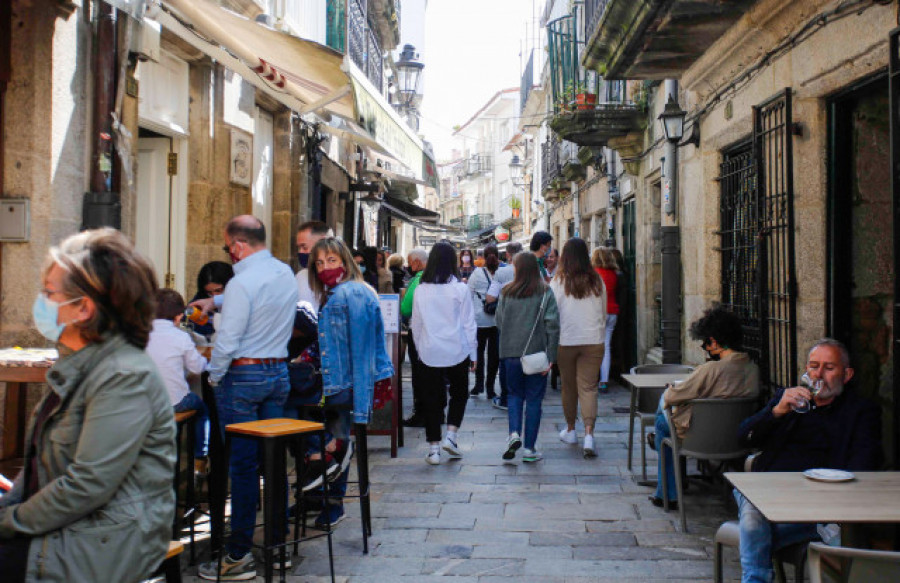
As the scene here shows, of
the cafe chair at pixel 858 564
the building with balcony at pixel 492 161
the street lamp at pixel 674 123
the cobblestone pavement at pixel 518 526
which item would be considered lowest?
the cobblestone pavement at pixel 518 526

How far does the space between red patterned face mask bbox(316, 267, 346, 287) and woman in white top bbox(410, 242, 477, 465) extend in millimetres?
1988

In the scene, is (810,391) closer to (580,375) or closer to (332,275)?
(332,275)

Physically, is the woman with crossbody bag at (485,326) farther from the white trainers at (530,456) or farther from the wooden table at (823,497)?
the wooden table at (823,497)

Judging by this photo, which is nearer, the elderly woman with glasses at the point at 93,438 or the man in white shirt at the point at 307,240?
the elderly woman with glasses at the point at 93,438

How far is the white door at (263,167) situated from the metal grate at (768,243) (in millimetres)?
5145

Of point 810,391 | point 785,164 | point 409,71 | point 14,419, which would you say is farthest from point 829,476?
point 409,71

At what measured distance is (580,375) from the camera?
768 centimetres

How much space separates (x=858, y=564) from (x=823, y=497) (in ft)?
2.46

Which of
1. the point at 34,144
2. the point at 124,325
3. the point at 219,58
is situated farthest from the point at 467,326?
the point at 124,325

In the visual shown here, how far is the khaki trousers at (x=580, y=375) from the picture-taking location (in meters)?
7.59

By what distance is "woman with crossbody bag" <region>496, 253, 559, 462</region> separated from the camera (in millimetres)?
7105

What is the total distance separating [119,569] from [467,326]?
4.98 meters

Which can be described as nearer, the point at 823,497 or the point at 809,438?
the point at 823,497

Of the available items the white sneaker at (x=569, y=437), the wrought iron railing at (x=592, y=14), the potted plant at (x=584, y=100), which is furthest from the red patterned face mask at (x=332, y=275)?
the potted plant at (x=584, y=100)
